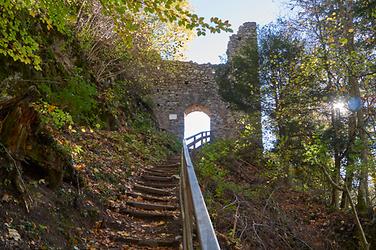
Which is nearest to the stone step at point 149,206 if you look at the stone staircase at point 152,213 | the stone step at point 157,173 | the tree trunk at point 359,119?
the stone staircase at point 152,213

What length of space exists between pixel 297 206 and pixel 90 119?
5.56 metres

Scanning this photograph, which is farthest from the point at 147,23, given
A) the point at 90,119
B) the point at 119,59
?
the point at 90,119

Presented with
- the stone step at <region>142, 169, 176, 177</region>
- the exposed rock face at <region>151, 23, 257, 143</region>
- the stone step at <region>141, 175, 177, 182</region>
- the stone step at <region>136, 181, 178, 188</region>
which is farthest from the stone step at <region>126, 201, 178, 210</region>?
the exposed rock face at <region>151, 23, 257, 143</region>

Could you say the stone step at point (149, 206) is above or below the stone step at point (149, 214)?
above

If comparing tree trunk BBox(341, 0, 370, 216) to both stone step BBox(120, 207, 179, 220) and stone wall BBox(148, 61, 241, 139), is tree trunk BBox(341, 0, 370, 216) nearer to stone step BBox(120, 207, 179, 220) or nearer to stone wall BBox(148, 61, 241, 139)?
stone step BBox(120, 207, 179, 220)

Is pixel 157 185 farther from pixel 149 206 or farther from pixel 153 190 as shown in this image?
pixel 149 206

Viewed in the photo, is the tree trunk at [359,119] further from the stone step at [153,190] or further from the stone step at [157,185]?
the stone step at [153,190]

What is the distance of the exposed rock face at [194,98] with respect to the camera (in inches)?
722

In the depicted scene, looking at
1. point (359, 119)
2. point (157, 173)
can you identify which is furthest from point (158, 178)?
point (359, 119)

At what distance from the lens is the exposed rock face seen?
722 inches

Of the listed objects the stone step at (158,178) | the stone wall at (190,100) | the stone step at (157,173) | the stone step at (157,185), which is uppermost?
the stone wall at (190,100)

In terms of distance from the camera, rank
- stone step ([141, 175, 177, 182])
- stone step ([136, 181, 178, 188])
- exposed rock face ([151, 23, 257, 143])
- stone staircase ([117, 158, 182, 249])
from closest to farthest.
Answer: stone staircase ([117, 158, 182, 249]) < stone step ([136, 181, 178, 188]) < stone step ([141, 175, 177, 182]) < exposed rock face ([151, 23, 257, 143])

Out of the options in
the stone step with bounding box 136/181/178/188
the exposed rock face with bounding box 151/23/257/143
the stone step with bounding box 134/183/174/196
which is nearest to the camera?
the stone step with bounding box 134/183/174/196

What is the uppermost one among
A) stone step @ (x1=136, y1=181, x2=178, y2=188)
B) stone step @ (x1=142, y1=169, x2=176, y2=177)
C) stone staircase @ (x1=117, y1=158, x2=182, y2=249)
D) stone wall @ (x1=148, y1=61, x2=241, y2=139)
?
stone wall @ (x1=148, y1=61, x2=241, y2=139)
